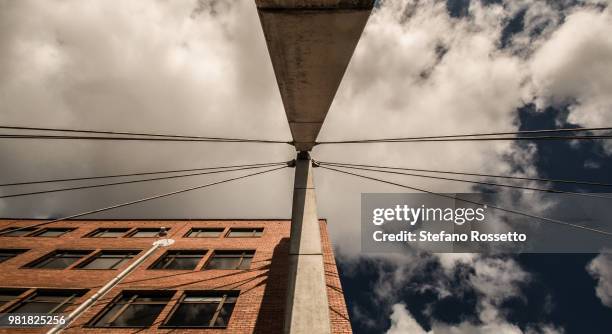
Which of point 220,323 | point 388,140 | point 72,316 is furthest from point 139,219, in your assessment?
point 388,140

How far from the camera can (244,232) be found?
19.6 metres

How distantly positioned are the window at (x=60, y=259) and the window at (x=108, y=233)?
6.44ft

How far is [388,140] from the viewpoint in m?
7.41

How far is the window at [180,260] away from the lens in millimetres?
15633

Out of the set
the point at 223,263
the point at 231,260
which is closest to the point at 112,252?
the point at 223,263

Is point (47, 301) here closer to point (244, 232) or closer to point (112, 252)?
point (112, 252)

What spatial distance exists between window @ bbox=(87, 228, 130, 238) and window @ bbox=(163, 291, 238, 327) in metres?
10.5

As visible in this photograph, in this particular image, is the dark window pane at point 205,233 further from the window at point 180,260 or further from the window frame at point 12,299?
the window frame at point 12,299

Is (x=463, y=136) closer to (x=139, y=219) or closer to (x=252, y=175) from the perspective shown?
(x=252, y=175)

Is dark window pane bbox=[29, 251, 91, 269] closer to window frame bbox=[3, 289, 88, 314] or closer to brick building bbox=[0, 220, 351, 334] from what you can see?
brick building bbox=[0, 220, 351, 334]

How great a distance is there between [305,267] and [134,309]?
10.1 metres

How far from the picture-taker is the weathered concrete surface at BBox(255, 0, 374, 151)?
267 cm

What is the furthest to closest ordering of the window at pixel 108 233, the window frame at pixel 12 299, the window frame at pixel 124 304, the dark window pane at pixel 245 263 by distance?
1. the window at pixel 108 233
2. the dark window pane at pixel 245 263
3. the window frame at pixel 12 299
4. the window frame at pixel 124 304

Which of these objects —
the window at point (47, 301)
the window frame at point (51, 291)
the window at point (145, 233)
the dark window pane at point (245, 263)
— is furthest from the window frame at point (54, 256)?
the dark window pane at point (245, 263)
